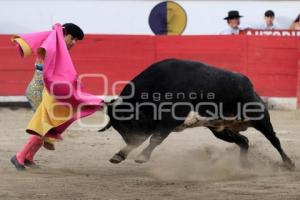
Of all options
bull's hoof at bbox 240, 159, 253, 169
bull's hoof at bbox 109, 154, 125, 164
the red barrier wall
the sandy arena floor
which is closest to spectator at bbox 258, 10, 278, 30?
the red barrier wall

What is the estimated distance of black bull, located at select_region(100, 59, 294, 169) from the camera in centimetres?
580

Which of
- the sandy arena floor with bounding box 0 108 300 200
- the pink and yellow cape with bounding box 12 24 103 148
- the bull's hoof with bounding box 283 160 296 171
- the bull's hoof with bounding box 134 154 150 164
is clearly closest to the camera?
the sandy arena floor with bounding box 0 108 300 200

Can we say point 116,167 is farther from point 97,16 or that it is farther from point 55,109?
point 97,16

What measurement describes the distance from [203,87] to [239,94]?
0.99 feet

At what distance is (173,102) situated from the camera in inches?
230

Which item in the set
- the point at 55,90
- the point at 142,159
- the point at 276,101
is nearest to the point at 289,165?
the point at 142,159

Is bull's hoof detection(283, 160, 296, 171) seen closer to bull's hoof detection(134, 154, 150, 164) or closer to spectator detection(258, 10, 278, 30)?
bull's hoof detection(134, 154, 150, 164)

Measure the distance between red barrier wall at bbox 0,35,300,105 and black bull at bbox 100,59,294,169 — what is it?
4.49 metres

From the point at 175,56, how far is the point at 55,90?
4928 mm

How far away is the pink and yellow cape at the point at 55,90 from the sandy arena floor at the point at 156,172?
0.34m

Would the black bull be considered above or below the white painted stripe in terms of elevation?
above

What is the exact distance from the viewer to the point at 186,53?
34.9 feet

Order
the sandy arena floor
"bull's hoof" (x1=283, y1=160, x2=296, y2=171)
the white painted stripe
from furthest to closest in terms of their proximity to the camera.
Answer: the white painted stripe < "bull's hoof" (x1=283, y1=160, x2=296, y2=171) < the sandy arena floor

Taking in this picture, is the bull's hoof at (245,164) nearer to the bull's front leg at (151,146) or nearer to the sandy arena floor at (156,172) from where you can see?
the sandy arena floor at (156,172)
